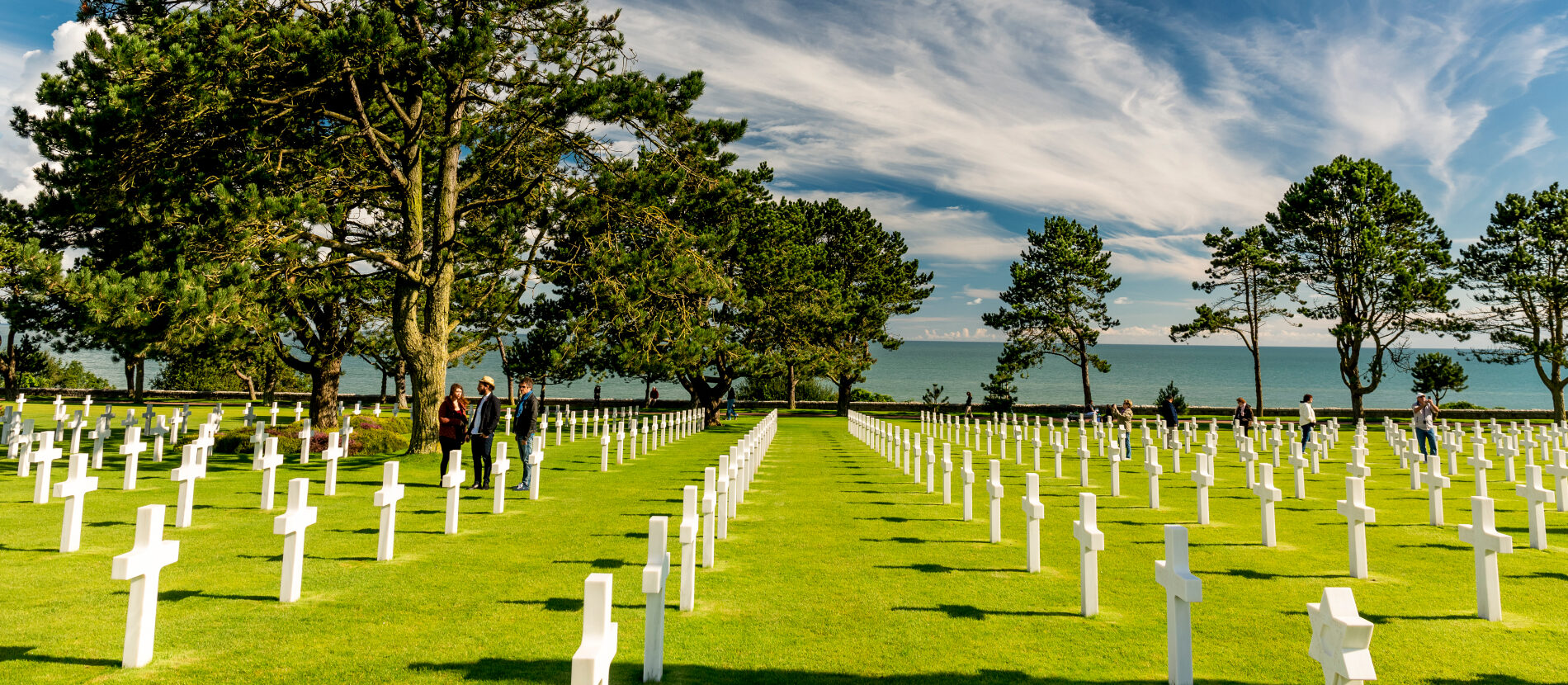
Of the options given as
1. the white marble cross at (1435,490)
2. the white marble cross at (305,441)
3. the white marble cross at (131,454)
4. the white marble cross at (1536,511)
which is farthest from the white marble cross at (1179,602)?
the white marble cross at (305,441)

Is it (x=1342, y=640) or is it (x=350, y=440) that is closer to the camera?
(x=1342, y=640)

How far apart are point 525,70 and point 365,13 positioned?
3329mm

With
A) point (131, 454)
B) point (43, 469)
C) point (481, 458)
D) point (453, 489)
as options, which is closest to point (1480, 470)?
point (453, 489)

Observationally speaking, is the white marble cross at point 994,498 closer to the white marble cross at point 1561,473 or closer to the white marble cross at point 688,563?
the white marble cross at point 688,563

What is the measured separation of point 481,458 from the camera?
1100 centimetres

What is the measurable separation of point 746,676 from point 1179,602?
2.35 metres

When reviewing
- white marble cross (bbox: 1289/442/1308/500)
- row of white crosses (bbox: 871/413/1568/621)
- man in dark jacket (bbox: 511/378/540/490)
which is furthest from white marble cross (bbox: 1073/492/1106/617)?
man in dark jacket (bbox: 511/378/540/490)

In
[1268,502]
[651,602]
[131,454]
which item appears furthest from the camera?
[131,454]

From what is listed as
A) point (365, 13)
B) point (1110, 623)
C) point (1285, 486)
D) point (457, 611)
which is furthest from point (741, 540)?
point (365, 13)

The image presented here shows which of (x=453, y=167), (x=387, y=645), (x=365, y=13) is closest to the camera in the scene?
(x=387, y=645)

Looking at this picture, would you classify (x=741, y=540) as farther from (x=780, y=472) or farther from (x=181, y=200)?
(x=181, y=200)

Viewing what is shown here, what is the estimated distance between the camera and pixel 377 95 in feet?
53.3

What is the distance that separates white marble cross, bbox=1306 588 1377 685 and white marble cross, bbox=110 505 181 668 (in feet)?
18.5

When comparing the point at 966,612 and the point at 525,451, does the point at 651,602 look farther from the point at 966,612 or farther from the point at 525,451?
the point at 525,451
